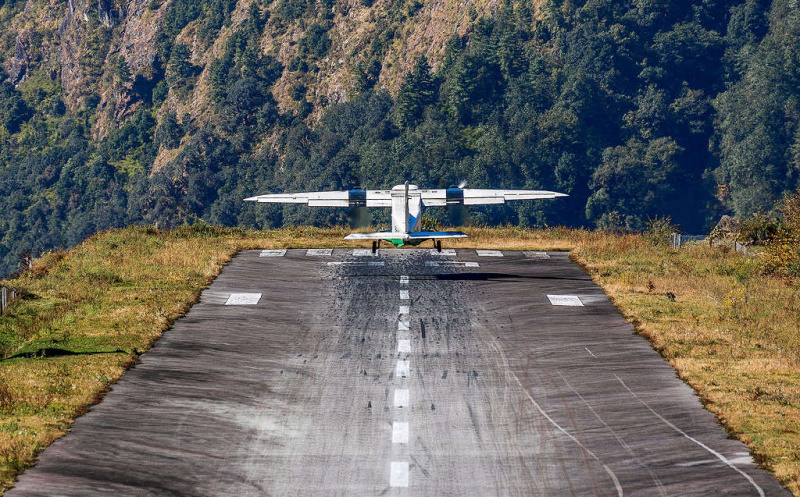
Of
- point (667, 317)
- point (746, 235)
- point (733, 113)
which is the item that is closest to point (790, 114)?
point (733, 113)

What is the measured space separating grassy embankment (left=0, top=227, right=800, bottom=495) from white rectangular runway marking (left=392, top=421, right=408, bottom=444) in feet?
21.7

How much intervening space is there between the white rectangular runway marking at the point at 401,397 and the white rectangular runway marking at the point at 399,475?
4040 millimetres

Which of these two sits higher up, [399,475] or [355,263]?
[355,263]

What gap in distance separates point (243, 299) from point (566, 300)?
34.1ft

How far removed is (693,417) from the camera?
25438mm

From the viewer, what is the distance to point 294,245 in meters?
51.8

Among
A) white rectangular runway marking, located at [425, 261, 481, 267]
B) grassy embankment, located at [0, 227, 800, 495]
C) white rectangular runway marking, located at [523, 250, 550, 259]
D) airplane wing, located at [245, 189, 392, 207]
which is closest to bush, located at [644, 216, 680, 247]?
grassy embankment, located at [0, 227, 800, 495]

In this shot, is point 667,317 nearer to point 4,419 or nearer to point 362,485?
point 362,485

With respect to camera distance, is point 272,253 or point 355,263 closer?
point 355,263

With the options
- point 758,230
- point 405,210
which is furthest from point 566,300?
point 758,230

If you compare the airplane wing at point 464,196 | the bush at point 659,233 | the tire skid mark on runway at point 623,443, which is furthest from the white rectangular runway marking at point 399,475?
the bush at point 659,233

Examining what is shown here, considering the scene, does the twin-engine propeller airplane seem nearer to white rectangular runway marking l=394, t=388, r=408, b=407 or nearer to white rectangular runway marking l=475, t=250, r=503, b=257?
white rectangular runway marking l=475, t=250, r=503, b=257

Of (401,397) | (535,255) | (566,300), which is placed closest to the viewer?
(401,397)

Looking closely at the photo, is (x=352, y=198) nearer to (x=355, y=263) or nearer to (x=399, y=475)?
(x=355, y=263)
